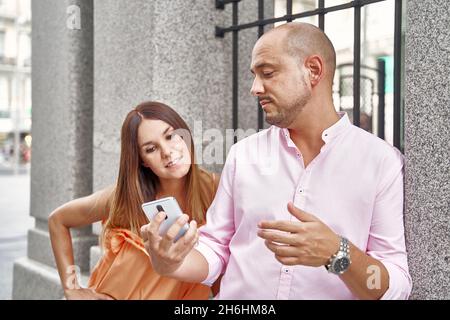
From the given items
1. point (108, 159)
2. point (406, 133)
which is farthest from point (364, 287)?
point (108, 159)

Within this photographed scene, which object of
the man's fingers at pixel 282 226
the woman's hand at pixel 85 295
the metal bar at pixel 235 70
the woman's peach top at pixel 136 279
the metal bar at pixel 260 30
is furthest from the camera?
the metal bar at pixel 235 70

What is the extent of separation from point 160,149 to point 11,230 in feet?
26.7

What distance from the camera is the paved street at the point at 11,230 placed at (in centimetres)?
657

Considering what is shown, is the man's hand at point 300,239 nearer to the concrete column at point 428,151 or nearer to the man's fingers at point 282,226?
the man's fingers at point 282,226

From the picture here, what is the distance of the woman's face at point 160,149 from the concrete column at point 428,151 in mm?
963

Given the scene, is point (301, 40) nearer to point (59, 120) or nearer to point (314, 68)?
point (314, 68)

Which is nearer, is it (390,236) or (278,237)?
(278,237)

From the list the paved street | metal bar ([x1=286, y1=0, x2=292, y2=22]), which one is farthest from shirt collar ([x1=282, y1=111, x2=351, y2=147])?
the paved street

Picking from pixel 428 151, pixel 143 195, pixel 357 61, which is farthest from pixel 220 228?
pixel 357 61

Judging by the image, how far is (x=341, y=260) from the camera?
6.31ft

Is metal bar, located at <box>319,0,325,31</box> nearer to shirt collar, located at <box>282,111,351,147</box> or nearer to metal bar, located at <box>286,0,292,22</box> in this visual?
metal bar, located at <box>286,0,292,22</box>

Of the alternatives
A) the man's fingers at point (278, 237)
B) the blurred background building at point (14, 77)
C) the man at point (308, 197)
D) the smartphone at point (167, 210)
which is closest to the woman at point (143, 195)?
the man at point (308, 197)
